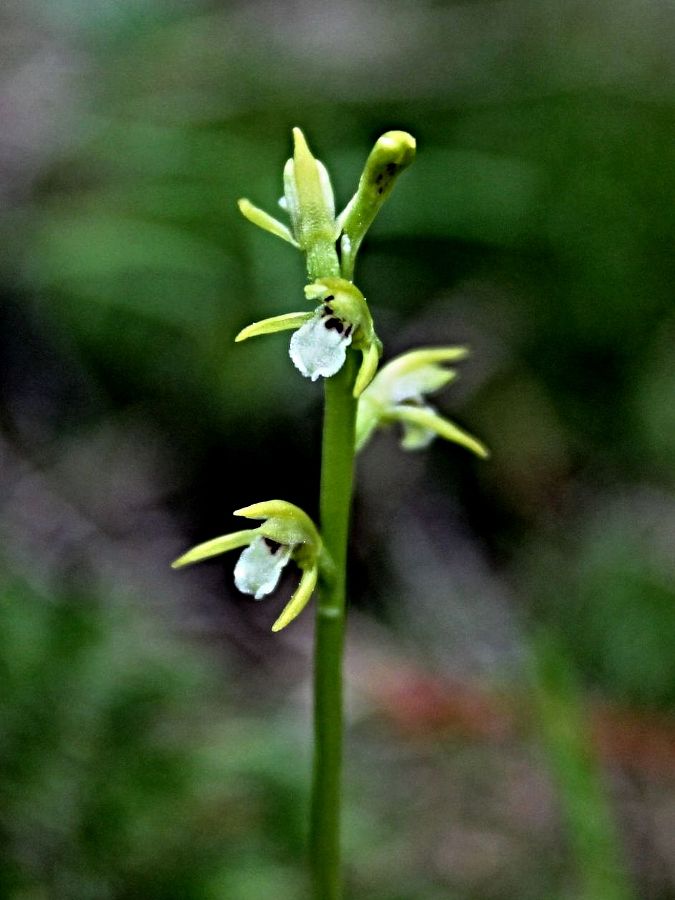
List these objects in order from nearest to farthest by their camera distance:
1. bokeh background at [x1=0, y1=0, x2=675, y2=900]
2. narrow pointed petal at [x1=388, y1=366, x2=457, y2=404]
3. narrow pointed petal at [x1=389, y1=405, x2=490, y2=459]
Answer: narrow pointed petal at [x1=389, y1=405, x2=490, y2=459] → narrow pointed petal at [x1=388, y1=366, x2=457, y2=404] → bokeh background at [x1=0, y1=0, x2=675, y2=900]

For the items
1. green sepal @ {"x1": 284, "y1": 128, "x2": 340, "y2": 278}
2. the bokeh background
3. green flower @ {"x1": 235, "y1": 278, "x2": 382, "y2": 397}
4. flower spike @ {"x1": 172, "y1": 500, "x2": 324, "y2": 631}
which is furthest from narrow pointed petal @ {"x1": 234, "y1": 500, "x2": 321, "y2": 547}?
the bokeh background

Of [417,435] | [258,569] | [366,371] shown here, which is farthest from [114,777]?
[366,371]

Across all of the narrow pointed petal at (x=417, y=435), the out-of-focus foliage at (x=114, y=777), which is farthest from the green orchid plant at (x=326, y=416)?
the out-of-focus foliage at (x=114, y=777)

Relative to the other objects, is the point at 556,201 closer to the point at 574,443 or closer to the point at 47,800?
the point at 574,443

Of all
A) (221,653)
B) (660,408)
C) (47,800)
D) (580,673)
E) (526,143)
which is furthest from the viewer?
(526,143)

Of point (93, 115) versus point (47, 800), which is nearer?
point (47, 800)

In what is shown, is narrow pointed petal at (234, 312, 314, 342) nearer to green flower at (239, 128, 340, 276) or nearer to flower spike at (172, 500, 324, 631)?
green flower at (239, 128, 340, 276)

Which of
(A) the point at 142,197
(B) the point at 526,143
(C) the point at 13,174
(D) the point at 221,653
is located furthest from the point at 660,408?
(C) the point at 13,174
